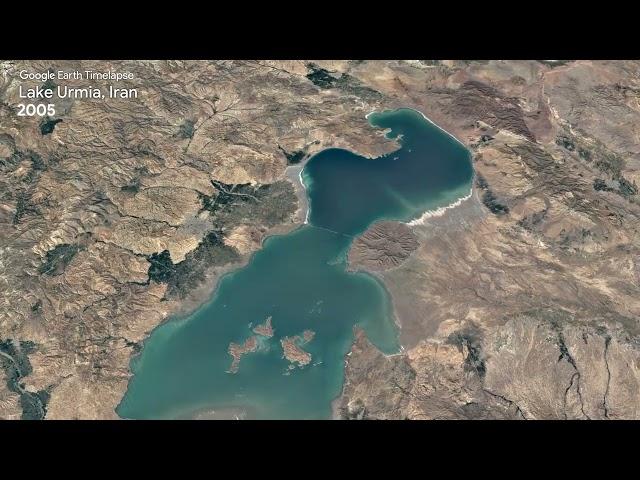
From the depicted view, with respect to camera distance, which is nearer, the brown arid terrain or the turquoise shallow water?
the turquoise shallow water

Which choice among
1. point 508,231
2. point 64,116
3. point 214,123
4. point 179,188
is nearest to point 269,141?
point 214,123

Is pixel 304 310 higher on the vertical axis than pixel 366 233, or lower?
lower

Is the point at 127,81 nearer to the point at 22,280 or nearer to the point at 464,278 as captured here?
the point at 22,280

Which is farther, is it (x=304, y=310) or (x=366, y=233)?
(x=366, y=233)

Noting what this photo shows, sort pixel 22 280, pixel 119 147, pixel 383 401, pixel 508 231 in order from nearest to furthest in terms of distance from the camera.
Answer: pixel 383 401 < pixel 22 280 < pixel 508 231 < pixel 119 147
